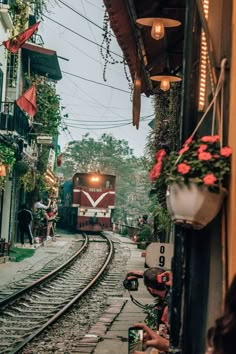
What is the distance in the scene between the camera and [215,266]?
3934mm

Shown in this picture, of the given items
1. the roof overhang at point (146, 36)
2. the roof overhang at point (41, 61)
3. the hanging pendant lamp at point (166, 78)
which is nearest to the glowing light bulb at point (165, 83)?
the hanging pendant lamp at point (166, 78)

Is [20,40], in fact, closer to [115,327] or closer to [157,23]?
[115,327]

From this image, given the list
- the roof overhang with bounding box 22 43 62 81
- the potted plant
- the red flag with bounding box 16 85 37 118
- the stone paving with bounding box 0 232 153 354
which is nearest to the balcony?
the roof overhang with bounding box 22 43 62 81

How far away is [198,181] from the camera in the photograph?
364cm

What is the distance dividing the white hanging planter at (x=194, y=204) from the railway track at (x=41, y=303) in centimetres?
607

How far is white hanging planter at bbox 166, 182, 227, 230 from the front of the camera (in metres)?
3.67

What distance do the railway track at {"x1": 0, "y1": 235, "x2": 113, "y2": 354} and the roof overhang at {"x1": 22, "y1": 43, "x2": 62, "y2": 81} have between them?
1044cm

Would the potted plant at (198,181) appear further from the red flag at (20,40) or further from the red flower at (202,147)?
the red flag at (20,40)

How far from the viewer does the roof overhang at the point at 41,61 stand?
29.5m

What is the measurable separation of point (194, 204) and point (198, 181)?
0.43ft

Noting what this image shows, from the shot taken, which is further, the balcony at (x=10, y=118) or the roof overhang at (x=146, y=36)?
the balcony at (x=10, y=118)

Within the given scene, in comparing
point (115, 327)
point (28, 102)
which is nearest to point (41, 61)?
point (28, 102)

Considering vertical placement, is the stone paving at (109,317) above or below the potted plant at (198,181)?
below

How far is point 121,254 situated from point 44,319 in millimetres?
15150
